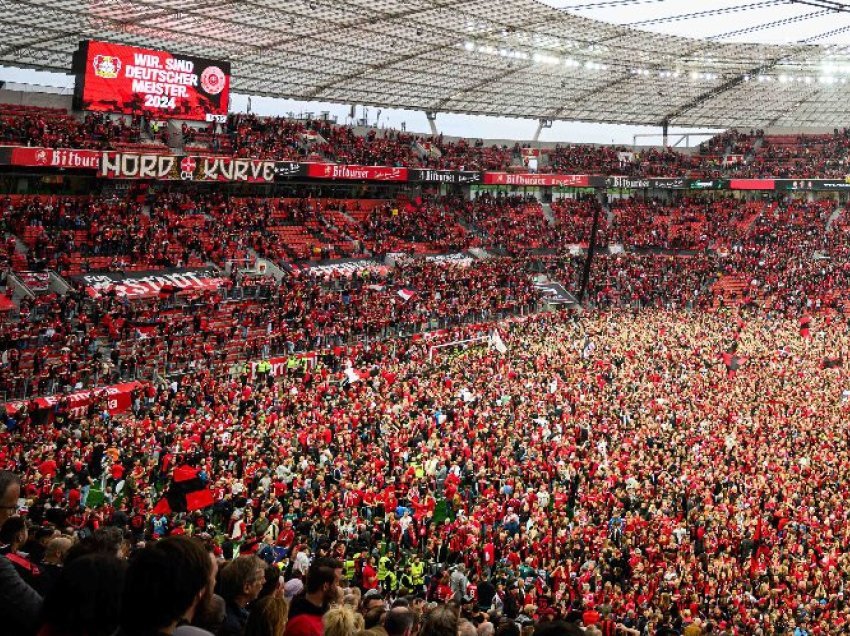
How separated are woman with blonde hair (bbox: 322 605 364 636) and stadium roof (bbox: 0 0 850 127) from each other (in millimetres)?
32209

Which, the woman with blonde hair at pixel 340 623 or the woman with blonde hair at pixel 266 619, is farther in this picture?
the woman with blonde hair at pixel 340 623

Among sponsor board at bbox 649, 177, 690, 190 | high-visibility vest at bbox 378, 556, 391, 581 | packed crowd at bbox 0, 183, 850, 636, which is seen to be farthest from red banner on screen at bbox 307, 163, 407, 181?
high-visibility vest at bbox 378, 556, 391, 581

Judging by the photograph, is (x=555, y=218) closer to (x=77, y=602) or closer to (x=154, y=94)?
(x=154, y=94)

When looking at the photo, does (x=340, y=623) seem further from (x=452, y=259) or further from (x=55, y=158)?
(x=452, y=259)

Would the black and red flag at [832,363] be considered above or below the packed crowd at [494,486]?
above

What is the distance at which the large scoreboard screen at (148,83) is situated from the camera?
33125 millimetres

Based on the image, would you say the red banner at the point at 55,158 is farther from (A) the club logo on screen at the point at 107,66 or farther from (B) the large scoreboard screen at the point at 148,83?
(A) the club logo on screen at the point at 107,66

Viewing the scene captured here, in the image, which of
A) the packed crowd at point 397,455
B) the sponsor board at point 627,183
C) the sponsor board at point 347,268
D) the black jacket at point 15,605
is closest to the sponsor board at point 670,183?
the sponsor board at point 627,183

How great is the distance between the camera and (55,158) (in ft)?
105

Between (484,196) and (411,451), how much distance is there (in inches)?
1538

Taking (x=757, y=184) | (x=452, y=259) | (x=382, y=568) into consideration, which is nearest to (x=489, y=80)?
(x=452, y=259)

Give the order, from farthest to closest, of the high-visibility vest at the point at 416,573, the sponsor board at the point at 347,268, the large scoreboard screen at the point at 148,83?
the sponsor board at the point at 347,268 < the large scoreboard screen at the point at 148,83 < the high-visibility vest at the point at 416,573

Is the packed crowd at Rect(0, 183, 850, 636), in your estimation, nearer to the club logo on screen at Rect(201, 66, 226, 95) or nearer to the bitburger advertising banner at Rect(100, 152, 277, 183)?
the bitburger advertising banner at Rect(100, 152, 277, 183)

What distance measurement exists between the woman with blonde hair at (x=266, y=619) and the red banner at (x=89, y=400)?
61.3 ft
